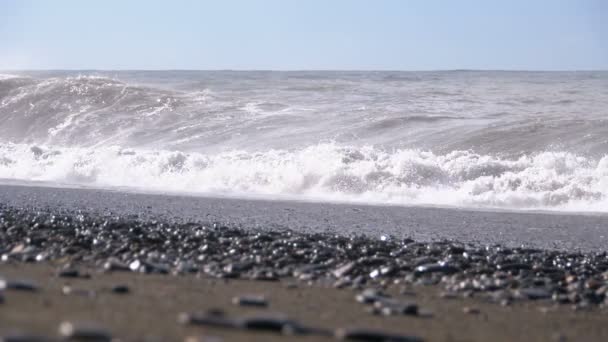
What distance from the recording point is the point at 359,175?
1181 cm

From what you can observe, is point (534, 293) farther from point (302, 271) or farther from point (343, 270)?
point (302, 271)

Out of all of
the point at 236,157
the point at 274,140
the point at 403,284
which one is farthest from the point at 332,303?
the point at 274,140


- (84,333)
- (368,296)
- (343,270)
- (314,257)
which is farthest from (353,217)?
(84,333)

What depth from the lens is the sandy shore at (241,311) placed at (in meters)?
2.82

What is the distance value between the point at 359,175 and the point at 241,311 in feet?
28.0

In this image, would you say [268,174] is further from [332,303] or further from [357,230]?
[332,303]

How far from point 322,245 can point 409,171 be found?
6025mm

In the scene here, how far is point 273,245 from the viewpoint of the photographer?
574cm

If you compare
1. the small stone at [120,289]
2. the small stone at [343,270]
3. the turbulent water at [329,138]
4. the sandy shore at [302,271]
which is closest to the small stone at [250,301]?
the sandy shore at [302,271]

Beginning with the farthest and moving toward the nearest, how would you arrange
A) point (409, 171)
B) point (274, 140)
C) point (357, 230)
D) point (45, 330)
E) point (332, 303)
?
point (274, 140) → point (409, 171) → point (357, 230) → point (332, 303) → point (45, 330)

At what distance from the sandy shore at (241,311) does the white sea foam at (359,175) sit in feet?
20.5

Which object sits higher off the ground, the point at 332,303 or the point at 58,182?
the point at 332,303

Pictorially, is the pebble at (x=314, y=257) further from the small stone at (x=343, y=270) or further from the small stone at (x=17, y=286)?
the small stone at (x=17, y=286)

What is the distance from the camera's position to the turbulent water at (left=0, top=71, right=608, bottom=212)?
37.5ft
